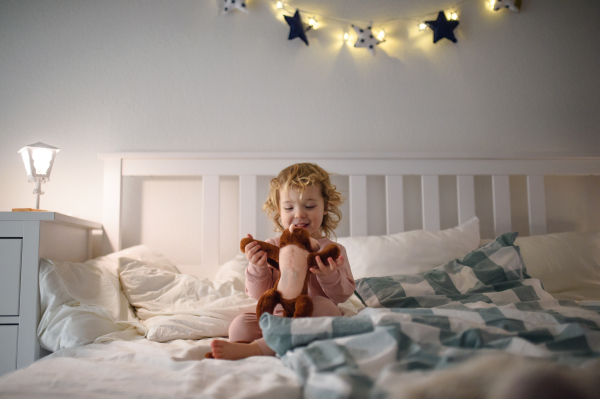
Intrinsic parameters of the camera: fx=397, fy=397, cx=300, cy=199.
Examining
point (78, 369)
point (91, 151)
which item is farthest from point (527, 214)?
point (91, 151)

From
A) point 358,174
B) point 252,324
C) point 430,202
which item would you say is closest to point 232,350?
point 252,324

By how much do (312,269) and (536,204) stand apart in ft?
4.30

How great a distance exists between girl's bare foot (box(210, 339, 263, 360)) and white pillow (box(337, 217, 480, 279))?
2.11 feet

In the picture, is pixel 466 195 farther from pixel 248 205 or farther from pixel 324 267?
pixel 324 267

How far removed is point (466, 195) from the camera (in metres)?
1.68

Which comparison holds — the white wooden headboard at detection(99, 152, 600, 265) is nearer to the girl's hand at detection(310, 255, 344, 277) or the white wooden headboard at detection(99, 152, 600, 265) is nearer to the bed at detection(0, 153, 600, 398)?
the bed at detection(0, 153, 600, 398)

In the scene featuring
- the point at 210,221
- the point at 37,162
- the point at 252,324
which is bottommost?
the point at 252,324

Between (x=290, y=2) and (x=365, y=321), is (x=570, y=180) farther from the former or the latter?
(x=365, y=321)

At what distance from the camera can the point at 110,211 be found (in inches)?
63.9

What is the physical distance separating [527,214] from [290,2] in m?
1.43

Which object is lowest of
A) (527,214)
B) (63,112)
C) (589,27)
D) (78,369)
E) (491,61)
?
(78,369)

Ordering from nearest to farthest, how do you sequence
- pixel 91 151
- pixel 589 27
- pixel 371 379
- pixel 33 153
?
pixel 371 379 < pixel 33 153 < pixel 91 151 < pixel 589 27

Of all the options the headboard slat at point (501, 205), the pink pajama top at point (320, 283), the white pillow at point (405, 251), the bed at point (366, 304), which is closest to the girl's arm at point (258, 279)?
the pink pajama top at point (320, 283)

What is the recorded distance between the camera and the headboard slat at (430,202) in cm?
166
